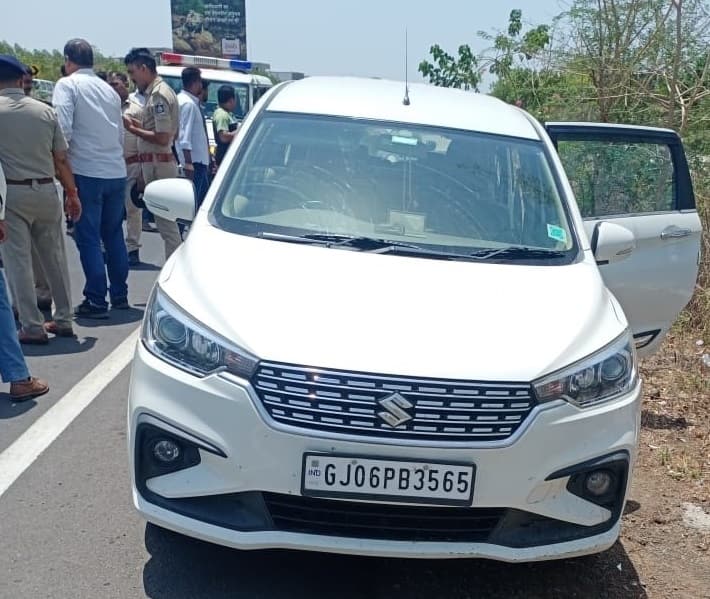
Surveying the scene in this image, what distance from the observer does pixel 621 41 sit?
9.03 meters

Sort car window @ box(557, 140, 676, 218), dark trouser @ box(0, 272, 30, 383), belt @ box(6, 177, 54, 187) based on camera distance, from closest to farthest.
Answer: dark trouser @ box(0, 272, 30, 383), car window @ box(557, 140, 676, 218), belt @ box(6, 177, 54, 187)

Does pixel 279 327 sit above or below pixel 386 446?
above

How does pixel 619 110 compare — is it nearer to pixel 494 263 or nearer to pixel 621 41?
pixel 621 41

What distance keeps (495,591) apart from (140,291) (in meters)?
5.48

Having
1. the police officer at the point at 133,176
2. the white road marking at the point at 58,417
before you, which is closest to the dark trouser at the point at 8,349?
the white road marking at the point at 58,417

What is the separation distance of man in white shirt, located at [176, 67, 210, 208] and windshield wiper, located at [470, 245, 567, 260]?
20.9 feet

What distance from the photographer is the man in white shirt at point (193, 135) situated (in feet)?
32.3

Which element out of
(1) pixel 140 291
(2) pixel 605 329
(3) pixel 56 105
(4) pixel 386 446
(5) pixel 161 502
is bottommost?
(1) pixel 140 291

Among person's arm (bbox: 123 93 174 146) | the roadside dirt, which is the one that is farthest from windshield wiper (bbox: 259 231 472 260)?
person's arm (bbox: 123 93 174 146)

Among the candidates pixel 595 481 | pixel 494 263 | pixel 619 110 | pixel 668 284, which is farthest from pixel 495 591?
pixel 619 110

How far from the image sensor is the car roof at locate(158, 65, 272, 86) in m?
17.2

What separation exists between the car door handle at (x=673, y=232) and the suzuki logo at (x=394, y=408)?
276 centimetres

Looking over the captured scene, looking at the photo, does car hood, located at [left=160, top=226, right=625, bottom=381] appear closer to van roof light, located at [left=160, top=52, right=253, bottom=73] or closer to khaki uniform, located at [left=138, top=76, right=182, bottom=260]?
khaki uniform, located at [left=138, top=76, right=182, bottom=260]

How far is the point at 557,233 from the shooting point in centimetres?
408
